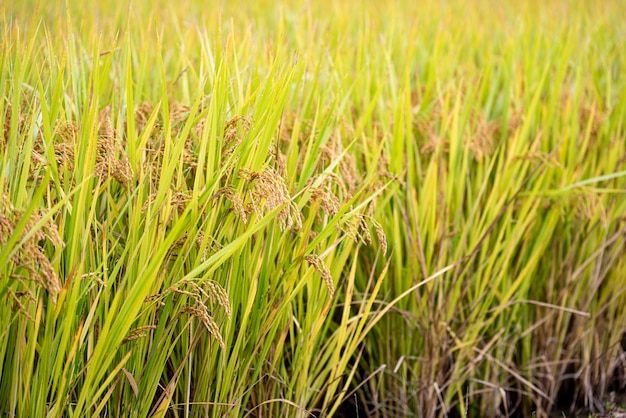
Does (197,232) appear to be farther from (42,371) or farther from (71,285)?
(42,371)

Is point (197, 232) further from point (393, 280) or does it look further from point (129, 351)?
point (393, 280)

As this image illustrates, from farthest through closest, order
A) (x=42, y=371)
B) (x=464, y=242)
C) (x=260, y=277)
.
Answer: (x=464, y=242)
(x=260, y=277)
(x=42, y=371)

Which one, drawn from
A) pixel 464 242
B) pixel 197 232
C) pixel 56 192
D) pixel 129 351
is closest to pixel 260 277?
pixel 197 232

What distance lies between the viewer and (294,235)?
174cm

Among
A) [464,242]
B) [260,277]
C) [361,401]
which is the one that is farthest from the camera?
[361,401]

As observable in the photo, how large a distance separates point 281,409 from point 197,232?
0.59 meters

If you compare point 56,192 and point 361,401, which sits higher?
point 56,192

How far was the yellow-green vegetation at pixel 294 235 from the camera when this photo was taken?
1296 mm

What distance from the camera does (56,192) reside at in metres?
1.41

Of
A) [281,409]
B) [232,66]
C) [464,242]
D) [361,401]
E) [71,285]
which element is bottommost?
[361,401]

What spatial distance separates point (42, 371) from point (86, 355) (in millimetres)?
142

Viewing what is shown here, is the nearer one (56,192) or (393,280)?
(56,192)

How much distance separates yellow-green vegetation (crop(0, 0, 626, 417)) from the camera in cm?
130

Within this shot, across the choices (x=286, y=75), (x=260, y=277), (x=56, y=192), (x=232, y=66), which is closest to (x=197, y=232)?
(x=260, y=277)
